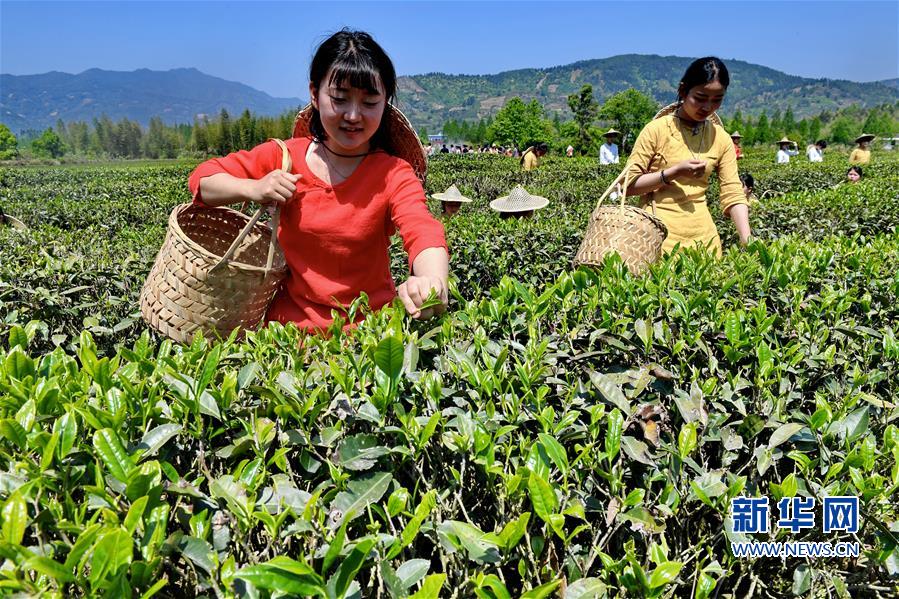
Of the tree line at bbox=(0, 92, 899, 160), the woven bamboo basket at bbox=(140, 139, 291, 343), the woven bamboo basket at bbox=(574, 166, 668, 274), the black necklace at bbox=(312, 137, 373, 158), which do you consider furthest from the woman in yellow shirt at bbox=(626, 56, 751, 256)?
the tree line at bbox=(0, 92, 899, 160)

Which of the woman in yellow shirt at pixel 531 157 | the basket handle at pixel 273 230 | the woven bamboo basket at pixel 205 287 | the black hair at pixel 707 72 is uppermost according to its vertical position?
the woman in yellow shirt at pixel 531 157

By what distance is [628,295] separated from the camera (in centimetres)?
217

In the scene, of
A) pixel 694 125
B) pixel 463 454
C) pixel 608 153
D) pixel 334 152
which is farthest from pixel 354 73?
pixel 608 153

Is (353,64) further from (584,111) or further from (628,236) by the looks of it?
(584,111)

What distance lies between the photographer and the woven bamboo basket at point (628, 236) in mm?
2975

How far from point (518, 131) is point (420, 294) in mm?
75696

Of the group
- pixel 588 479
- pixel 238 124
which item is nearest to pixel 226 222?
pixel 588 479

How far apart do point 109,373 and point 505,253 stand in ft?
11.1

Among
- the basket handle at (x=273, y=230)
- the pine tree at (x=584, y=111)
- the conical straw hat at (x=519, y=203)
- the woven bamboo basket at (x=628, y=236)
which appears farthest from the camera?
the pine tree at (x=584, y=111)

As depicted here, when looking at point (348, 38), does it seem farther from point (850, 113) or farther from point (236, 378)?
point (850, 113)

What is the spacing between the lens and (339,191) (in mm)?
2217

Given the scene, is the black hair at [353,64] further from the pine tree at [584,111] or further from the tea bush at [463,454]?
the pine tree at [584,111]

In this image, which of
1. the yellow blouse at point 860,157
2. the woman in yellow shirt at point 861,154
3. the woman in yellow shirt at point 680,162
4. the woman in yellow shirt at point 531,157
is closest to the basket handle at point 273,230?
the woman in yellow shirt at point 680,162

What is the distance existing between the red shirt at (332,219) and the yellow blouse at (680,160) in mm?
1866
